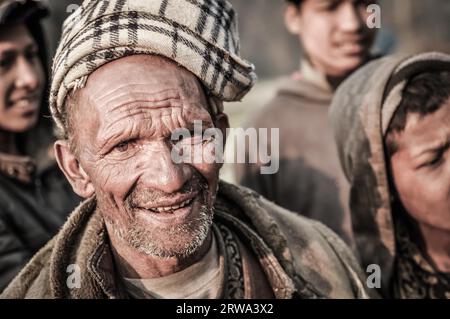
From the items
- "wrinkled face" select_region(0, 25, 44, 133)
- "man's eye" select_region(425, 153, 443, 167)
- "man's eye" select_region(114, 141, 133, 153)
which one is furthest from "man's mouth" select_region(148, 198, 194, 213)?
"wrinkled face" select_region(0, 25, 44, 133)

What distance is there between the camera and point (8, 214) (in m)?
4.02

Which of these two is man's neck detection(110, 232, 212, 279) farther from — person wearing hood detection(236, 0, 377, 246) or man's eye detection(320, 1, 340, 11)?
man's eye detection(320, 1, 340, 11)

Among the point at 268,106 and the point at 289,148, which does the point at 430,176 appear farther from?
the point at 268,106

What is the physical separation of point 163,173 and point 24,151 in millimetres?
2388

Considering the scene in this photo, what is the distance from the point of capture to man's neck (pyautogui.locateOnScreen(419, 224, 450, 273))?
10.7 ft

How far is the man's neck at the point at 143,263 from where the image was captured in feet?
8.73

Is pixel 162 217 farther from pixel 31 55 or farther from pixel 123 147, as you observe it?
pixel 31 55

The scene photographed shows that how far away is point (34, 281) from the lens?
8.90ft

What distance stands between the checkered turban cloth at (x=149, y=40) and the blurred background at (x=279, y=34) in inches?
206

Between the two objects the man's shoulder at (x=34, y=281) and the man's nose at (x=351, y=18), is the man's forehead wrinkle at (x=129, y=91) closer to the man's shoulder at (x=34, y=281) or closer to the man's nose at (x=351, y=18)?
the man's shoulder at (x=34, y=281)

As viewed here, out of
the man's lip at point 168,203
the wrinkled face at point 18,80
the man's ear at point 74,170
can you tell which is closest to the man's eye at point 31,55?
the wrinkled face at point 18,80

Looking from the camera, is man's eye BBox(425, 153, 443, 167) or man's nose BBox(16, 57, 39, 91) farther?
man's nose BBox(16, 57, 39, 91)

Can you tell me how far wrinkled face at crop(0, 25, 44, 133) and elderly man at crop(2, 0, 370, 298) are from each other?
1.53 meters
